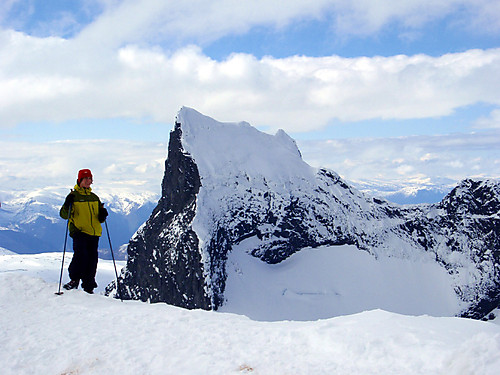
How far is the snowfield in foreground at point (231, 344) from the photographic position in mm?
6332

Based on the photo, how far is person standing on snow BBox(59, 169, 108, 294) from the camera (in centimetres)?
1259

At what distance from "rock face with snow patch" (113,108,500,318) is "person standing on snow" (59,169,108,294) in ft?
254

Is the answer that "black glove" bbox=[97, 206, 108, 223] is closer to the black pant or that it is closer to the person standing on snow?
the person standing on snow

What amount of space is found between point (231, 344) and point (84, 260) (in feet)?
23.0

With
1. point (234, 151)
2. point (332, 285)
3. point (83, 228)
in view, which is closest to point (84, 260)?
point (83, 228)

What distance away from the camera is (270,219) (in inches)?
4230

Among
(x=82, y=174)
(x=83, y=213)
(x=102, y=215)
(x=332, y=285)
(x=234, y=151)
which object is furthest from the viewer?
(x=234, y=151)

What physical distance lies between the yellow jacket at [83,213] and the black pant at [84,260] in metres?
0.21

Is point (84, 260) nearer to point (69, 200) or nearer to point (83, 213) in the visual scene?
point (83, 213)

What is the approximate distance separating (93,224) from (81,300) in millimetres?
2638

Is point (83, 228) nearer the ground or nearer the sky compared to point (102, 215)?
nearer the ground

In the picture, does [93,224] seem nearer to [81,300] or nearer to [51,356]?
[81,300]

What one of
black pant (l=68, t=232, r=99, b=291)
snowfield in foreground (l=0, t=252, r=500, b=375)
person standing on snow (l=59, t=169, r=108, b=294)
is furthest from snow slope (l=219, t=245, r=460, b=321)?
snowfield in foreground (l=0, t=252, r=500, b=375)

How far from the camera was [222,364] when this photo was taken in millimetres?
6934
